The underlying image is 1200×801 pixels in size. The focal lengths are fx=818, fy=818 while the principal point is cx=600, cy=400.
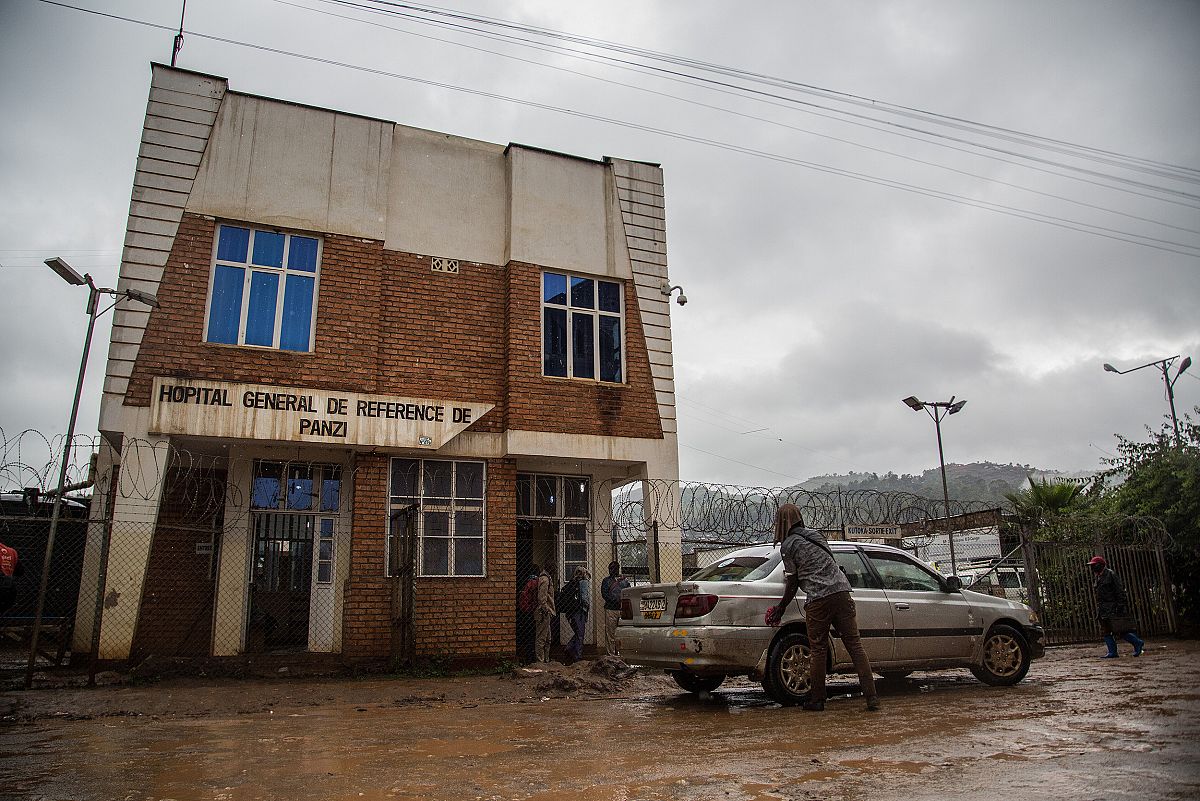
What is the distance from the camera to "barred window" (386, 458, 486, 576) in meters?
12.1

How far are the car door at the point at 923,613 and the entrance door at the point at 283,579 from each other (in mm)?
9276

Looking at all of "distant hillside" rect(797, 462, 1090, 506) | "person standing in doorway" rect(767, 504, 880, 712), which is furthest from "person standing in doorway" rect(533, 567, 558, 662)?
"distant hillside" rect(797, 462, 1090, 506)

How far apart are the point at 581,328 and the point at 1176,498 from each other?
12.3 meters

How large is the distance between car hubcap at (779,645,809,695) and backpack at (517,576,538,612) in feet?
18.2

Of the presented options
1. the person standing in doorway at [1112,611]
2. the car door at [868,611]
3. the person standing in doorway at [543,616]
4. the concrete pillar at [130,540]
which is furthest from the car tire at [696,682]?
the concrete pillar at [130,540]

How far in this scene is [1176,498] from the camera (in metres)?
16.1

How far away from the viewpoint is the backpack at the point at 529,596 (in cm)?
1262

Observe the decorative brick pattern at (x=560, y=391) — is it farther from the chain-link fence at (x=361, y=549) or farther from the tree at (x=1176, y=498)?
the tree at (x=1176, y=498)

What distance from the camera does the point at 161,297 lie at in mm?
11250

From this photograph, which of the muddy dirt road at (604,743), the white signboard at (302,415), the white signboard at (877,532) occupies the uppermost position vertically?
the white signboard at (302,415)

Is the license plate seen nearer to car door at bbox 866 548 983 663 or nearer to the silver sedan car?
the silver sedan car

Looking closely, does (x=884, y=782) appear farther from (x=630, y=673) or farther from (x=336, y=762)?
(x=630, y=673)

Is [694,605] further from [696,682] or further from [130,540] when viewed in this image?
[130,540]

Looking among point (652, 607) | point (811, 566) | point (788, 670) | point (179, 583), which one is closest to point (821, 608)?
point (811, 566)
